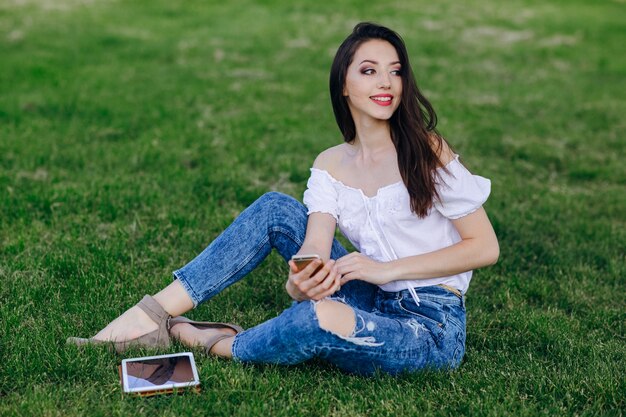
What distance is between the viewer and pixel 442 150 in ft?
14.0

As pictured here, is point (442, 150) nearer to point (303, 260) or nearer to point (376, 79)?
point (376, 79)

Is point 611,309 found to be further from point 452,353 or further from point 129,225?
point 129,225

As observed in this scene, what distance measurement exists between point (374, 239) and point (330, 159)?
0.59 meters

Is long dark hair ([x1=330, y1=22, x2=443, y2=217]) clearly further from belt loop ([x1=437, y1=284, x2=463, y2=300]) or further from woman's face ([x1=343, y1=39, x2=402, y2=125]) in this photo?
belt loop ([x1=437, y1=284, x2=463, y2=300])

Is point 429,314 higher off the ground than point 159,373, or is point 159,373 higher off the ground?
point 429,314

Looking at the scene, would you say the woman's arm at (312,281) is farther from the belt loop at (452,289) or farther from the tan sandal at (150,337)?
the tan sandal at (150,337)

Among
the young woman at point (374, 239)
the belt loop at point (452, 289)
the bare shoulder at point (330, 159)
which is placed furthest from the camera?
the bare shoulder at point (330, 159)

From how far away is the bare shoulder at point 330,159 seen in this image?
4.55 metres

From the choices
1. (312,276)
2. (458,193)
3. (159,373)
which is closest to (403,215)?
(458,193)

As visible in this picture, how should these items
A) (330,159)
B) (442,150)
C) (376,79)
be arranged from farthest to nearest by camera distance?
(330,159) → (376,79) → (442,150)

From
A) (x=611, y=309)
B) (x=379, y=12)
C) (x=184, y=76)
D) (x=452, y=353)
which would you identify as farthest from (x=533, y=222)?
(x=379, y=12)

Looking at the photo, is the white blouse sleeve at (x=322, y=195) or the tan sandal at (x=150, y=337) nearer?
the tan sandal at (x=150, y=337)

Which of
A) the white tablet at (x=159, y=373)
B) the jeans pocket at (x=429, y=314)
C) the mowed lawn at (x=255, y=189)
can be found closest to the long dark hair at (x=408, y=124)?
the jeans pocket at (x=429, y=314)

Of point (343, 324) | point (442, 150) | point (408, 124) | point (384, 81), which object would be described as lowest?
point (343, 324)
